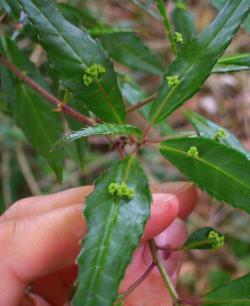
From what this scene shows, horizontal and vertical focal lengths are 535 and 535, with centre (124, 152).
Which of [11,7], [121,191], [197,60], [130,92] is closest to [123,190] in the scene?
[121,191]

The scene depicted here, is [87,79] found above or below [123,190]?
above

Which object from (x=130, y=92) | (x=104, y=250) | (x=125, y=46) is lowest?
(x=104, y=250)


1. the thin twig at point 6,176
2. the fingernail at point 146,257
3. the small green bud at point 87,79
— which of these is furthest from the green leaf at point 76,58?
the thin twig at point 6,176

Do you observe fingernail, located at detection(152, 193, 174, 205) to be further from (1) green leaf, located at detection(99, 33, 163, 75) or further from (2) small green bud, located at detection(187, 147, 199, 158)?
(1) green leaf, located at detection(99, 33, 163, 75)

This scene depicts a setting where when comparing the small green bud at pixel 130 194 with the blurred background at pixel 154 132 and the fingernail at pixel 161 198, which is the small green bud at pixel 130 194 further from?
the blurred background at pixel 154 132

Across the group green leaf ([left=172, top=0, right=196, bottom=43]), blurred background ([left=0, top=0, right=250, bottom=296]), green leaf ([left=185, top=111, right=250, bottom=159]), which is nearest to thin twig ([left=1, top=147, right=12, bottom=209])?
blurred background ([left=0, top=0, right=250, bottom=296])

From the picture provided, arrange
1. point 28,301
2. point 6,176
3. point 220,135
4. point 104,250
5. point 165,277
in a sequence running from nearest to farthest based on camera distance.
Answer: point 104,250 → point 165,277 → point 220,135 → point 28,301 → point 6,176

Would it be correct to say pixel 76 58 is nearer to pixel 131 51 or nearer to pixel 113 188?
pixel 113 188

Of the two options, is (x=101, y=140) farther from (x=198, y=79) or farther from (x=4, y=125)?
(x=198, y=79)
